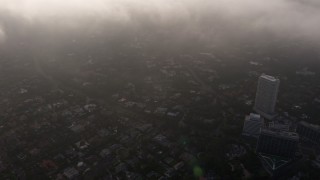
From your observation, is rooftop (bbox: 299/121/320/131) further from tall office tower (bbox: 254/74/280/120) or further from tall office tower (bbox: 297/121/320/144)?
tall office tower (bbox: 254/74/280/120)

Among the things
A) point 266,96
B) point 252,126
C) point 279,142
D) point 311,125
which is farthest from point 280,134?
point 266,96

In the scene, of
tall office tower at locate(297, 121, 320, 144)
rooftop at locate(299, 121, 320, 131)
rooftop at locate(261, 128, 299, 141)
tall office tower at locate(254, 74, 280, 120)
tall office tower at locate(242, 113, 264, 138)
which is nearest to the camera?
rooftop at locate(261, 128, 299, 141)

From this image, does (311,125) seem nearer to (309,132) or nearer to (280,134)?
(309,132)

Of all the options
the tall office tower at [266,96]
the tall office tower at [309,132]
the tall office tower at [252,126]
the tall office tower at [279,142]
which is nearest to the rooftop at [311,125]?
the tall office tower at [309,132]

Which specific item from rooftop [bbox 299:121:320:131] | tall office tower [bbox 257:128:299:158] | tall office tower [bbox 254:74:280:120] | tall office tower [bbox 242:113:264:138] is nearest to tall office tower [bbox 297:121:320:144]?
rooftop [bbox 299:121:320:131]

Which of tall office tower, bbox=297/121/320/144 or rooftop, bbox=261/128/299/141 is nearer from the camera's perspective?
rooftop, bbox=261/128/299/141

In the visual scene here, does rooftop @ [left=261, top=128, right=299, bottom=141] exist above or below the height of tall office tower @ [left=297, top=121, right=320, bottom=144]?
above

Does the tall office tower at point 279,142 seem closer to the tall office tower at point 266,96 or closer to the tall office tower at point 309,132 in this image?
the tall office tower at point 309,132
